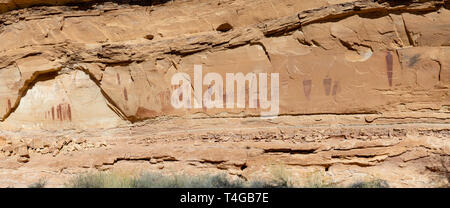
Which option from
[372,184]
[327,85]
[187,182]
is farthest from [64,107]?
[372,184]

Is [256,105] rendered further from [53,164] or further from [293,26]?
[53,164]

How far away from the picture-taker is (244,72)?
9383 mm

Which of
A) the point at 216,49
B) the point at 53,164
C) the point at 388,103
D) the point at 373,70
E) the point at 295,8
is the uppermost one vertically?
the point at 295,8

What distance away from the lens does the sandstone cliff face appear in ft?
26.6

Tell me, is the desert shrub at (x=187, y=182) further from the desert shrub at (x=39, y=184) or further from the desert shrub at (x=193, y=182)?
the desert shrub at (x=39, y=184)

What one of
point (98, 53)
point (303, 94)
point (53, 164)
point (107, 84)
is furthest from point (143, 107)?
point (303, 94)

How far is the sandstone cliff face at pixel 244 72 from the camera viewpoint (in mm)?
8117

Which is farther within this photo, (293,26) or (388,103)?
(293,26)

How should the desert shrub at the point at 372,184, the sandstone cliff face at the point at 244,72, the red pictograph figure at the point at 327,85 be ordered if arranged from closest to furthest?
1. the desert shrub at the point at 372,184
2. the sandstone cliff face at the point at 244,72
3. the red pictograph figure at the point at 327,85

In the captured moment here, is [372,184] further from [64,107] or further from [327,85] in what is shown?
[64,107]

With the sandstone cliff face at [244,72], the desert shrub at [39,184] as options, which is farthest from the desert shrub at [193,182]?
the desert shrub at [39,184]

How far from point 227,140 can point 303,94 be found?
1865 millimetres

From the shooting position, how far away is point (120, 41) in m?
10.8

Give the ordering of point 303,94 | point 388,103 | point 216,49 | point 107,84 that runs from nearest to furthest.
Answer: point 388,103 < point 303,94 < point 216,49 < point 107,84
